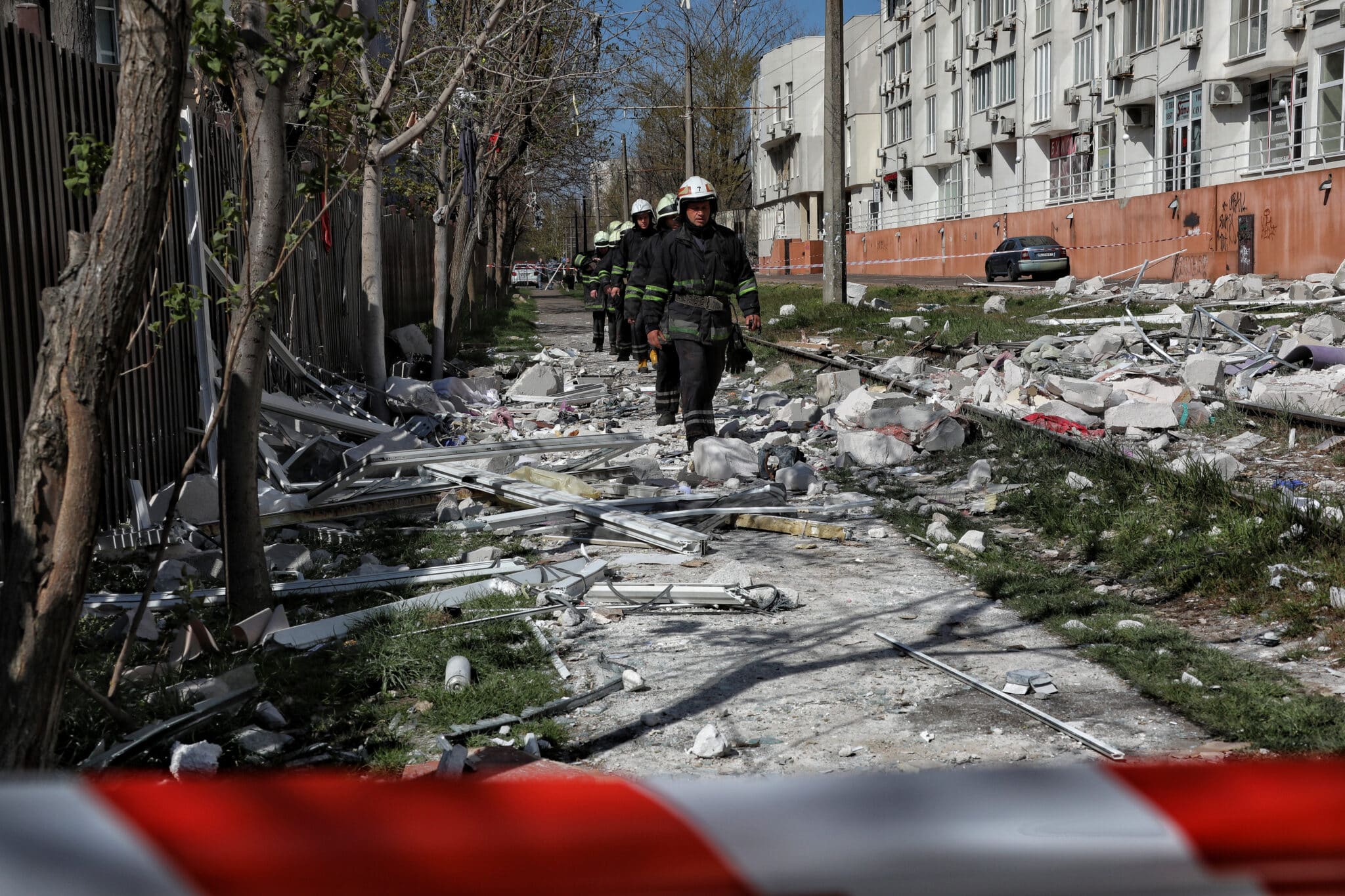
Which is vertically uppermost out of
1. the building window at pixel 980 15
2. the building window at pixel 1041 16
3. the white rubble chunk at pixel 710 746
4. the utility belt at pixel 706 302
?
the building window at pixel 980 15

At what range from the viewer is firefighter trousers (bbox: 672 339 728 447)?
1072 centimetres

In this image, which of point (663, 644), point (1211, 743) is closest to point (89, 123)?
point (663, 644)

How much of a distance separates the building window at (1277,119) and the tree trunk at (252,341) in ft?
105

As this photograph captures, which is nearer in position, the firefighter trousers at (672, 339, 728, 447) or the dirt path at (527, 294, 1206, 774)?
the dirt path at (527, 294, 1206, 774)

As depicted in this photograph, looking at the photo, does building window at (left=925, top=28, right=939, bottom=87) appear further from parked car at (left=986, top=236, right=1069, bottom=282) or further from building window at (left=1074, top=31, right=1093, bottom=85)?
parked car at (left=986, top=236, right=1069, bottom=282)

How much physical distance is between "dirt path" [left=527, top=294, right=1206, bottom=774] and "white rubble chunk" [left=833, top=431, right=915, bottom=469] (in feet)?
10.9

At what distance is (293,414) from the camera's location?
9844mm

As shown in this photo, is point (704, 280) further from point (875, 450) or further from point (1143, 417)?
point (1143, 417)

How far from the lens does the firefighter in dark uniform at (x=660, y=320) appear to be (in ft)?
37.7

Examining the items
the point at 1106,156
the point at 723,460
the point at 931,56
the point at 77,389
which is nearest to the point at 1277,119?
the point at 1106,156

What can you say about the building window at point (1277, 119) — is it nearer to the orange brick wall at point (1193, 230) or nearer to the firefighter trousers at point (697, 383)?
the orange brick wall at point (1193, 230)

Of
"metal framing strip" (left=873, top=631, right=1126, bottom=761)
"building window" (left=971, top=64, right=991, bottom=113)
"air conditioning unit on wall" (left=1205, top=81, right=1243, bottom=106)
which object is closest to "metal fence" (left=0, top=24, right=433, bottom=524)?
"metal framing strip" (left=873, top=631, right=1126, bottom=761)

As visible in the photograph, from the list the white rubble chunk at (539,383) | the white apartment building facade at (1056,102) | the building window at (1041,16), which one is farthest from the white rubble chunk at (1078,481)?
the building window at (1041,16)

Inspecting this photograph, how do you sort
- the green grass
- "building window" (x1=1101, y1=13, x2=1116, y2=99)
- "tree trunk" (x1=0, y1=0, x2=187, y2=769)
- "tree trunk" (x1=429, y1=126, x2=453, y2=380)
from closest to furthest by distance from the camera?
1. "tree trunk" (x1=0, y1=0, x2=187, y2=769)
2. the green grass
3. "tree trunk" (x1=429, y1=126, x2=453, y2=380)
4. "building window" (x1=1101, y1=13, x2=1116, y2=99)
